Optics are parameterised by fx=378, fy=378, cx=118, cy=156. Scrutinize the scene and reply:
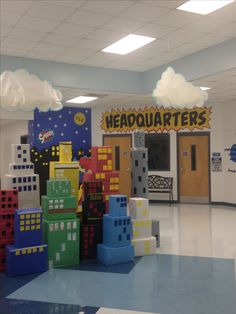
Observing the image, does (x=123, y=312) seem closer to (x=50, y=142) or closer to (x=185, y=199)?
(x=50, y=142)

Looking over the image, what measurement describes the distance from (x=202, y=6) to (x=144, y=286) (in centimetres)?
384

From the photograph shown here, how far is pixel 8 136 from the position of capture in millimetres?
16750

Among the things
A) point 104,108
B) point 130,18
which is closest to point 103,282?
point 130,18

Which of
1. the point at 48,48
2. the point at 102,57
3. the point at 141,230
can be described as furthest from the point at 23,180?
the point at 102,57

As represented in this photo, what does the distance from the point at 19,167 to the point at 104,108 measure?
6.32 meters

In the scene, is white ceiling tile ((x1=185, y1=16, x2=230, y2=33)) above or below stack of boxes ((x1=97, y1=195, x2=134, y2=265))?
above

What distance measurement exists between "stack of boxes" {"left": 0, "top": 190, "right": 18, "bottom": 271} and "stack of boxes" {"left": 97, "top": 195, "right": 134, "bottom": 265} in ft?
4.48

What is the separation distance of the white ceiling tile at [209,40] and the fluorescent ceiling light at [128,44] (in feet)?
2.93

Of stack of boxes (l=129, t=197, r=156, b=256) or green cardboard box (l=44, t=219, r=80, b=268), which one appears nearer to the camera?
green cardboard box (l=44, t=219, r=80, b=268)

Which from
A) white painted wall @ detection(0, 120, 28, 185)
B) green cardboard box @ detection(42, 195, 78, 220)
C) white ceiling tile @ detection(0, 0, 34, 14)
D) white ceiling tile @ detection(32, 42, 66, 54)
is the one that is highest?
A: white ceiling tile @ detection(32, 42, 66, 54)

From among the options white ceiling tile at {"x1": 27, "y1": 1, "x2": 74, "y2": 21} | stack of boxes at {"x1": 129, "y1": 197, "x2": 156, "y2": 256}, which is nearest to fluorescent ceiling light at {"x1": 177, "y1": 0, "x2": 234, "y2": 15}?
white ceiling tile at {"x1": 27, "y1": 1, "x2": 74, "y2": 21}

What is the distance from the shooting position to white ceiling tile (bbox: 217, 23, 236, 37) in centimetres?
608

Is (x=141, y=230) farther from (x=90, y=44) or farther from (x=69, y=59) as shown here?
(x=69, y=59)

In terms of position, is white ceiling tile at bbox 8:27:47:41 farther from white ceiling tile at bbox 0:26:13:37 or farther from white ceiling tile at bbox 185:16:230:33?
white ceiling tile at bbox 185:16:230:33
